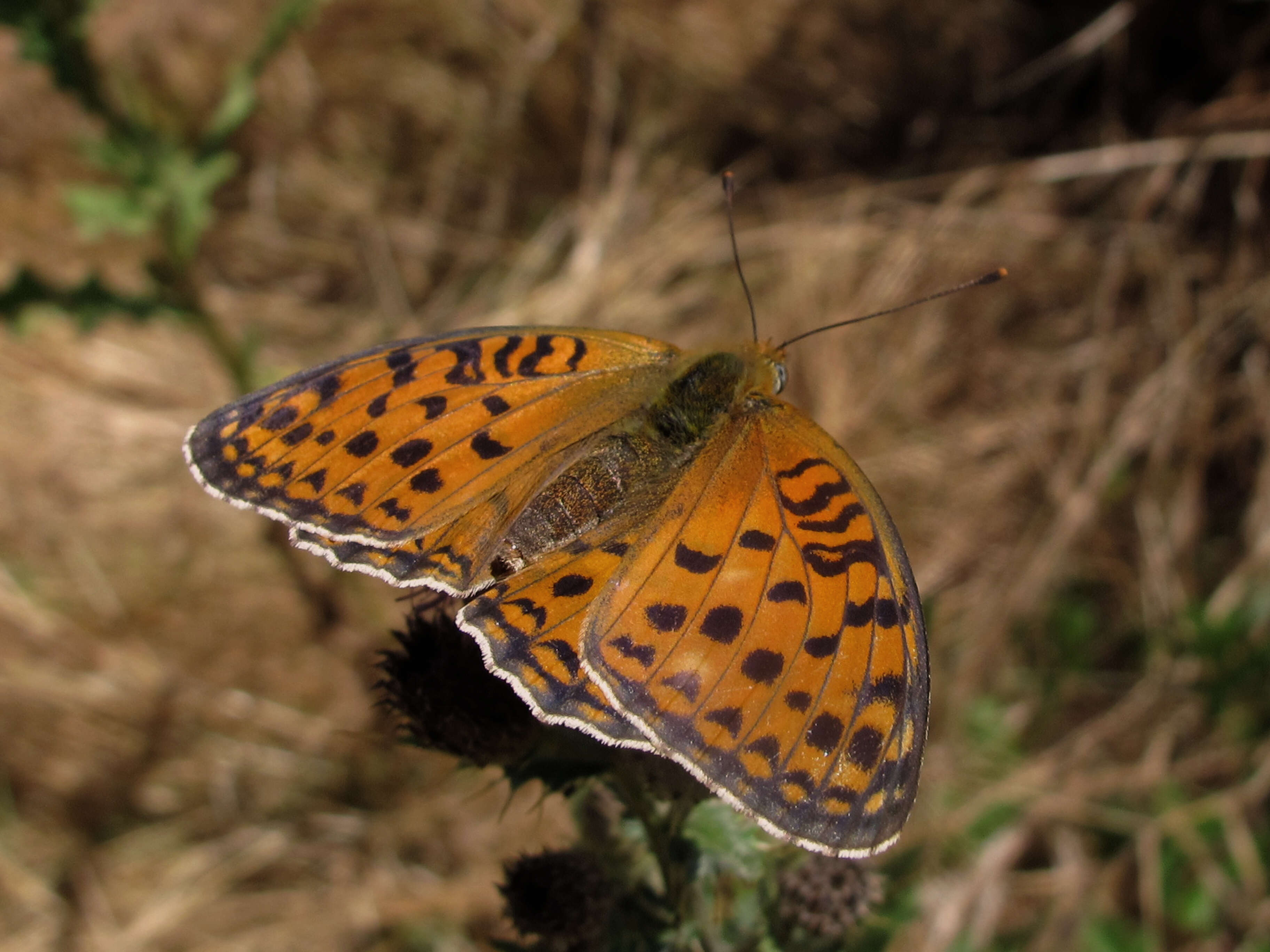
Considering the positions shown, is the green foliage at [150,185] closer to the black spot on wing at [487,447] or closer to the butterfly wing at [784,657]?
the black spot on wing at [487,447]

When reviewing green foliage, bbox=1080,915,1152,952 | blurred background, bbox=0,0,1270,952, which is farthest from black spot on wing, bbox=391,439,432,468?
green foliage, bbox=1080,915,1152,952

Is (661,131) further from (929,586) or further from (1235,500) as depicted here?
(1235,500)

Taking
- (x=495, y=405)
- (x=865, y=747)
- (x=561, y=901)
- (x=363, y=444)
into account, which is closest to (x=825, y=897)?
(x=561, y=901)

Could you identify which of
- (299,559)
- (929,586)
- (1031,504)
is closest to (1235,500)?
(1031,504)

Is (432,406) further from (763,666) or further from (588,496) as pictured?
(763,666)

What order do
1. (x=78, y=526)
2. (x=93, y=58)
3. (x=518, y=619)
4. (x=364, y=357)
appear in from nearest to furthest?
(x=518, y=619)
(x=364, y=357)
(x=93, y=58)
(x=78, y=526)

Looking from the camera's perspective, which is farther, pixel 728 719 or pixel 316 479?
pixel 316 479

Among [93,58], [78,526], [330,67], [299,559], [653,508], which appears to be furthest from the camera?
[330,67]

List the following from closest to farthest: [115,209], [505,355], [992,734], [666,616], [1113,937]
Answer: [666,616], [505,355], [115,209], [1113,937], [992,734]
